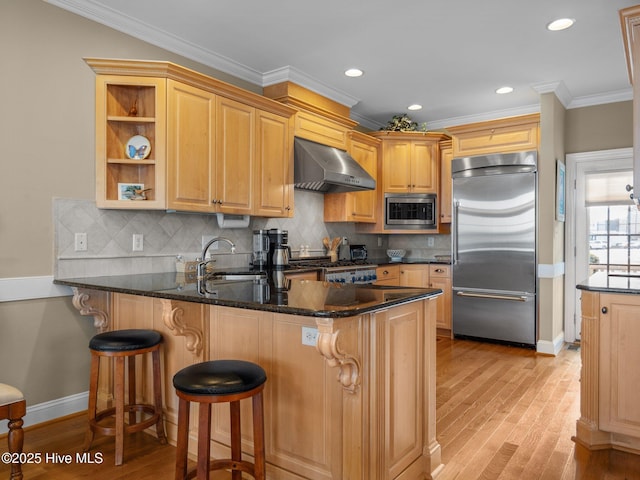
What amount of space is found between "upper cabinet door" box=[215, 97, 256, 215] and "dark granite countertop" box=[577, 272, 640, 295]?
2460 millimetres

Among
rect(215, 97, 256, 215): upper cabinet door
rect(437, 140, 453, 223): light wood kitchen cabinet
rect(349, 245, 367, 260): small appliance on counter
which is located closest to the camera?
rect(215, 97, 256, 215): upper cabinet door

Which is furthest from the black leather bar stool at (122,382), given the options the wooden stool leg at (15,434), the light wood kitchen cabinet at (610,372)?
the light wood kitchen cabinet at (610,372)

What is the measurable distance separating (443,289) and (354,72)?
269cm

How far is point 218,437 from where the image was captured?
2.25 m

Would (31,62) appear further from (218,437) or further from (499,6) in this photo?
(499,6)

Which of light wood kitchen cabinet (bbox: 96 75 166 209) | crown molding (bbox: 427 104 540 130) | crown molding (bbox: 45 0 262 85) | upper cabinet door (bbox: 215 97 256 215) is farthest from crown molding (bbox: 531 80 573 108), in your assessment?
light wood kitchen cabinet (bbox: 96 75 166 209)

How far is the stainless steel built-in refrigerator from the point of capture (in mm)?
4543

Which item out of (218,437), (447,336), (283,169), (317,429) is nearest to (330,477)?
(317,429)

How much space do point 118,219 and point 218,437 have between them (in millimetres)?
1707

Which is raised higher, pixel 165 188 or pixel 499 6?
pixel 499 6

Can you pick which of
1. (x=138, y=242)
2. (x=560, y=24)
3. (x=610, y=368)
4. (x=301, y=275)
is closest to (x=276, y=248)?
(x=301, y=275)

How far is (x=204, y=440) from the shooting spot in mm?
1652

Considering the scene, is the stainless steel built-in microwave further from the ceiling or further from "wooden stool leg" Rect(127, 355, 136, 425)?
"wooden stool leg" Rect(127, 355, 136, 425)

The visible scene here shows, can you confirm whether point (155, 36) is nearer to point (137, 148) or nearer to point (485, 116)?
point (137, 148)
